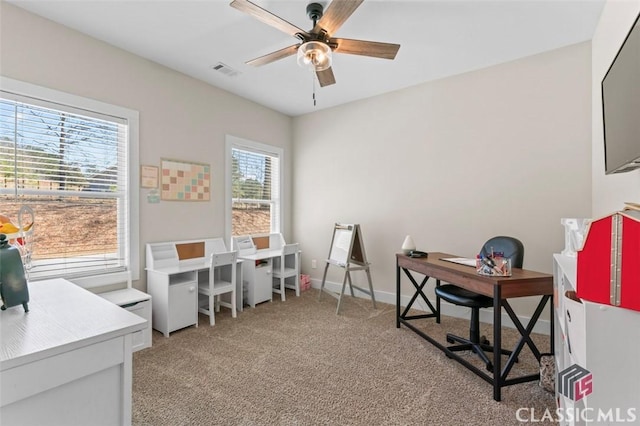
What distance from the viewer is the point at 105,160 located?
2.86 metres

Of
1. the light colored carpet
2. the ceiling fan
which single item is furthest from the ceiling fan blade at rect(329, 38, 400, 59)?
the light colored carpet

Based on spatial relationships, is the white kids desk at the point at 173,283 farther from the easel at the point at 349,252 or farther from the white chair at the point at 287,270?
the easel at the point at 349,252

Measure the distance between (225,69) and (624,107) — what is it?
330 centimetres

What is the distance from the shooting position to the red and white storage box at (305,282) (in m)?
4.44

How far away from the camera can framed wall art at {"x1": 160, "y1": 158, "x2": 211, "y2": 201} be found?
10.8 feet

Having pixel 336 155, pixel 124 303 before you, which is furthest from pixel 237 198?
pixel 124 303

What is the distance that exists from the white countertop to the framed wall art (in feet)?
6.39

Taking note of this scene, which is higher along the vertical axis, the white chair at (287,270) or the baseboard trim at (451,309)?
the white chair at (287,270)

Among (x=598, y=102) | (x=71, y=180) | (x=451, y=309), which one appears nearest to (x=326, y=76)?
(x=598, y=102)

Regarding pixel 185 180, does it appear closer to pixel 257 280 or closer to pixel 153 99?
pixel 153 99

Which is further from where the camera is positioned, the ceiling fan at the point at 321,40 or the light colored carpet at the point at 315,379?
the ceiling fan at the point at 321,40

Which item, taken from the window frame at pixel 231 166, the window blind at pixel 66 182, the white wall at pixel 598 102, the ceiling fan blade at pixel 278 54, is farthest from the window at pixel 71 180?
the white wall at pixel 598 102

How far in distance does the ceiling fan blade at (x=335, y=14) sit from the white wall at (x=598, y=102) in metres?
1.53

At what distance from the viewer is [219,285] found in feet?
11.0
